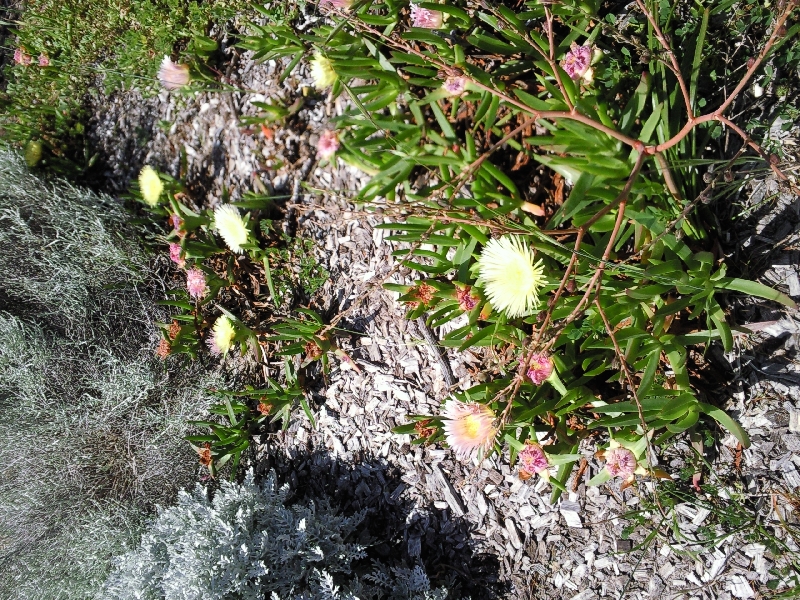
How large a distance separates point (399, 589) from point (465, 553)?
0.89ft

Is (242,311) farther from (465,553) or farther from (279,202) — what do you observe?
(465,553)

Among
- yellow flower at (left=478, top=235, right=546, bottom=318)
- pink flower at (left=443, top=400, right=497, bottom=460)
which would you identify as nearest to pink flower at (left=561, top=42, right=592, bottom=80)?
yellow flower at (left=478, top=235, right=546, bottom=318)

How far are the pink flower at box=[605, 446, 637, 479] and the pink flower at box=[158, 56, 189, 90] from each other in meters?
2.32

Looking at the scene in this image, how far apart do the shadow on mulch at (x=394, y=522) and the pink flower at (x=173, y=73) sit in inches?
67.8

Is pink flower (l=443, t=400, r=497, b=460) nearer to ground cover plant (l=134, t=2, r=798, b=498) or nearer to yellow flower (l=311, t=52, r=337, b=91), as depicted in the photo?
ground cover plant (l=134, t=2, r=798, b=498)

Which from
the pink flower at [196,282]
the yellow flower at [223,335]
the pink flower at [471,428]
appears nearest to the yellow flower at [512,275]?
the pink flower at [471,428]

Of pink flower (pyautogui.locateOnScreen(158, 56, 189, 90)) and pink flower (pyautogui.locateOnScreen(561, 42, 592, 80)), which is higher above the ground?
pink flower (pyautogui.locateOnScreen(561, 42, 592, 80))

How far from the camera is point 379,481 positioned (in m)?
2.33

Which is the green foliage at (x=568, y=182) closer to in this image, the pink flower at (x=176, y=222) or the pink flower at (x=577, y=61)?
the pink flower at (x=577, y=61)

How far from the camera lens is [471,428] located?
5.41ft

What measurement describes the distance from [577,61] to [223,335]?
167cm

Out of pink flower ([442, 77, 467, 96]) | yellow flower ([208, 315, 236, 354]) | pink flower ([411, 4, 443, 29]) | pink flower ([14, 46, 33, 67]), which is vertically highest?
pink flower ([411, 4, 443, 29])

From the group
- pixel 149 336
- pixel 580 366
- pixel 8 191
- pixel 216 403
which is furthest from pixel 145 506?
pixel 580 366

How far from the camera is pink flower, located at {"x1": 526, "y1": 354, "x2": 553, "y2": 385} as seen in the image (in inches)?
64.6
